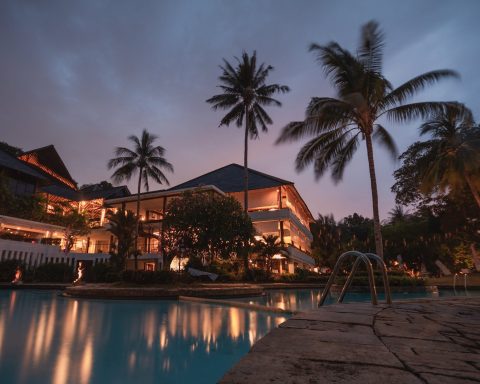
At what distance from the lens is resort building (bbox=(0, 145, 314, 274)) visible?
27.5 meters

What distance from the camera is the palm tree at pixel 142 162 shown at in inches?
1200

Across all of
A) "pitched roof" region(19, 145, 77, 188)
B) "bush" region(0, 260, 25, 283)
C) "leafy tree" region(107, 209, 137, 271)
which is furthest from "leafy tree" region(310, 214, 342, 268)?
"pitched roof" region(19, 145, 77, 188)

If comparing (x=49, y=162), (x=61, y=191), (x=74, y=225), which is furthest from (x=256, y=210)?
(x=49, y=162)

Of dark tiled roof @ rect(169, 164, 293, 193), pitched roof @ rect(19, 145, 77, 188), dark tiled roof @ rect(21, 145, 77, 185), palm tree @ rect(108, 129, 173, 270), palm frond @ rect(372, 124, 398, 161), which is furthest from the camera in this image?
dark tiled roof @ rect(21, 145, 77, 185)

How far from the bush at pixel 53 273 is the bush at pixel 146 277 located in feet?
28.0

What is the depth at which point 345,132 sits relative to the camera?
15.7m

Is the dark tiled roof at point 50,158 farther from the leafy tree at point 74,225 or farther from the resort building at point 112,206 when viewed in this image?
the leafy tree at point 74,225

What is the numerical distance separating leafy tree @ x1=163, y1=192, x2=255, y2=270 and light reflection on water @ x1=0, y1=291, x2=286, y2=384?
11.6 meters

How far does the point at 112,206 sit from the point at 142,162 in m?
7.40

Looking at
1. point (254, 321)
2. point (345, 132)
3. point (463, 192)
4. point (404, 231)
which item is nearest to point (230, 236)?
point (345, 132)

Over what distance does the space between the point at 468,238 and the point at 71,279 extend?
33.9 meters

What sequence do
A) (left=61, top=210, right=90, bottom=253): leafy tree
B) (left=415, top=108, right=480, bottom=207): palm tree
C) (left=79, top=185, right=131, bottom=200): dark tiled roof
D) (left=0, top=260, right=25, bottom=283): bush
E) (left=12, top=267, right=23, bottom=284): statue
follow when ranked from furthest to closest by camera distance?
(left=79, top=185, right=131, bottom=200): dark tiled roof
(left=61, top=210, right=90, bottom=253): leafy tree
(left=415, top=108, right=480, bottom=207): palm tree
(left=0, top=260, right=25, bottom=283): bush
(left=12, top=267, right=23, bottom=284): statue

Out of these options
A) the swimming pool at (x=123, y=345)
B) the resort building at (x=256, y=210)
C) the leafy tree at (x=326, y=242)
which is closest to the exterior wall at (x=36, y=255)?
the resort building at (x=256, y=210)

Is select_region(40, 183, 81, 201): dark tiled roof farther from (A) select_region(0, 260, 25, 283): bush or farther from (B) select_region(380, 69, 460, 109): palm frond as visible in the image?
(B) select_region(380, 69, 460, 109): palm frond
